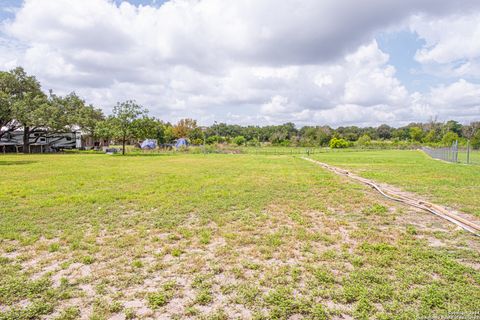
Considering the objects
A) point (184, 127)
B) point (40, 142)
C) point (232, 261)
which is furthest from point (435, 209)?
point (184, 127)

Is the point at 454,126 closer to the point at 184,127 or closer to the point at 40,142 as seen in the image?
the point at 184,127

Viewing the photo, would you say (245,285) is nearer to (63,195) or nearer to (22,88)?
(63,195)

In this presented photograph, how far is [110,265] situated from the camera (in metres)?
3.48

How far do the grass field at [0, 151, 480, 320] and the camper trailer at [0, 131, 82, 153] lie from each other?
40.4 m

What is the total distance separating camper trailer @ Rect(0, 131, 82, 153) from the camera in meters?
38.5

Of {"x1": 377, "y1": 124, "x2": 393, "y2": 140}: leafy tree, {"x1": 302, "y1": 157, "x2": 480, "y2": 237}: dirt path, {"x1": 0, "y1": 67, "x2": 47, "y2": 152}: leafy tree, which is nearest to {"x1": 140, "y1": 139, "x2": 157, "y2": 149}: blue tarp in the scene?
{"x1": 0, "y1": 67, "x2": 47, "y2": 152}: leafy tree

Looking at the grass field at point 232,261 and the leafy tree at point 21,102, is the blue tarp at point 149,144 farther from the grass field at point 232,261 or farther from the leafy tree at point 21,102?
the grass field at point 232,261

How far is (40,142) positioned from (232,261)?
48.0m

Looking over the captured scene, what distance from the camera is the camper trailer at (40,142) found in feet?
126

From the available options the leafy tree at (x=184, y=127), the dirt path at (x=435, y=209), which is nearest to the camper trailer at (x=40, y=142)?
the leafy tree at (x=184, y=127)

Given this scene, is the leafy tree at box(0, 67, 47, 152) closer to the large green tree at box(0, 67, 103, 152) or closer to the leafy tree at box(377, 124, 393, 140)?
the large green tree at box(0, 67, 103, 152)

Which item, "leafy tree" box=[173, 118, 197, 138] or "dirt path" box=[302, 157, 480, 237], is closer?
"dirt path" box=[302, 157, 480, 237]

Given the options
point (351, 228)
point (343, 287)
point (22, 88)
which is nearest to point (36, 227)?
point (343, 287)

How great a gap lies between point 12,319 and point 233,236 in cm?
281
